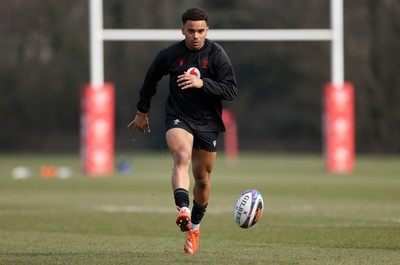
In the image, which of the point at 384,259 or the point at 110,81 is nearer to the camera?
the point at 384,259

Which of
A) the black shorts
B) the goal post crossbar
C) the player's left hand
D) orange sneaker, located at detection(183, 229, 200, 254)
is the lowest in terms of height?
orange sneaker, located at detection(183, 229, 200, 254)

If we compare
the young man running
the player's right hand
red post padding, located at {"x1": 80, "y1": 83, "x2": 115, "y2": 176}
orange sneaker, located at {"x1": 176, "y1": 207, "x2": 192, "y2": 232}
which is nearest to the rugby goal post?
red post padding, located at {"x1": 80, "y1": 83, "x2": 115, "y2": 176}

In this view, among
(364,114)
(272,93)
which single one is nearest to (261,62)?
(272,93)

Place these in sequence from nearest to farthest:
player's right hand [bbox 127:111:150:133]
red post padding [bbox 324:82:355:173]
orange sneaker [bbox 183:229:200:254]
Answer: orange sneaker [bbox 183:229:200:254]
player's right hand [bbox 127:111:150:133]
red post padding [bbox 324:82:355:173]

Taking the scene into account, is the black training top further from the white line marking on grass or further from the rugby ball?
the white line marking on grass

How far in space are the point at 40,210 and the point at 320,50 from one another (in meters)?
28.5

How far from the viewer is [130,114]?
1796 inches

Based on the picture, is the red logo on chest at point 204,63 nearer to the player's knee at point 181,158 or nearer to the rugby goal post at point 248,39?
the player's knee at point 181,158

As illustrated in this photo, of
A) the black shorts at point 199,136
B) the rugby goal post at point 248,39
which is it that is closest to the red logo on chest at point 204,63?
the black shorts at point 199,136

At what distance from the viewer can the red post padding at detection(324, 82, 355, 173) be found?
83.0 feet

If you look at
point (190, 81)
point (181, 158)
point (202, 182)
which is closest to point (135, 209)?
point (202, 182)

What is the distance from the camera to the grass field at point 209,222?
864 cm

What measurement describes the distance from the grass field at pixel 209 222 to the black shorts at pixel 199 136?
83 cm

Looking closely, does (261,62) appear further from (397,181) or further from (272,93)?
(397,181)
